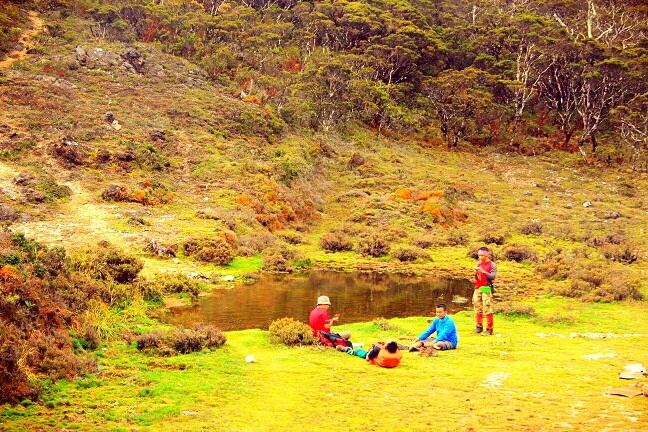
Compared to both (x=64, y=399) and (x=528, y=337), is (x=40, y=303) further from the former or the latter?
(x=528, y=337)

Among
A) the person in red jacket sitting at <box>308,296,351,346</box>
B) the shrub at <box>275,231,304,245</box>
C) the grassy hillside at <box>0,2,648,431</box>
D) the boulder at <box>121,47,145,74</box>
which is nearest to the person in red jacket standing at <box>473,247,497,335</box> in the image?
the grassy hillside at <box>0,2,648,431</box>

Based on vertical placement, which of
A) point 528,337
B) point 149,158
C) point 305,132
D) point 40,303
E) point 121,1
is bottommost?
point 528,337

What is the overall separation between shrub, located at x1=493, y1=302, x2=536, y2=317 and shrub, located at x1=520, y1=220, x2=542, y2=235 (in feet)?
60.6

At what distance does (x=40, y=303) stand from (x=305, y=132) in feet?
136

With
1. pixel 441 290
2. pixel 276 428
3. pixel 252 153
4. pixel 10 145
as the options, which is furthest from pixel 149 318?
pixel 252 153

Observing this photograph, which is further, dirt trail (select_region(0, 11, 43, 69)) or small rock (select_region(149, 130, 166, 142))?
dirt trail (select_region(0, 11, 43, 69))

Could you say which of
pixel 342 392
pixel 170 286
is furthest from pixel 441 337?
pixel 170 286

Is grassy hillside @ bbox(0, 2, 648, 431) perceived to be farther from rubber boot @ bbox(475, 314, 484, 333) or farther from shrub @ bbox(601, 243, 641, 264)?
rubber boot @ bbox(475, 314, 484, 333)

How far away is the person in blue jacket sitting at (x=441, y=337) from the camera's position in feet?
42.5

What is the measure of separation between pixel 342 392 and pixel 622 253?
23454 millimetres

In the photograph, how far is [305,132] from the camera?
5206cm

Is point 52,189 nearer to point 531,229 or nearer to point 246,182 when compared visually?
point 246,182

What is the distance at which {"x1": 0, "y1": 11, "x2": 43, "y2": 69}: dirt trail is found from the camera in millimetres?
44125

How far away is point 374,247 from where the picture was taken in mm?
30516
